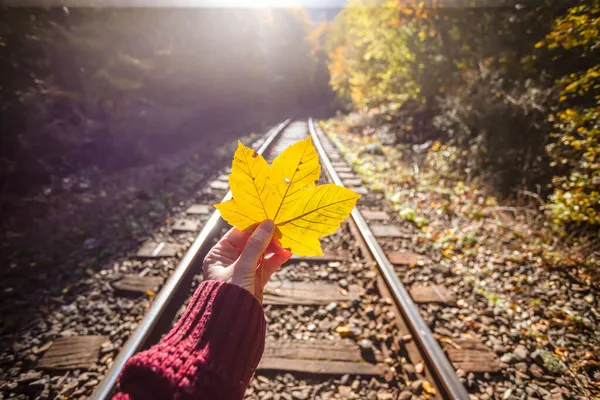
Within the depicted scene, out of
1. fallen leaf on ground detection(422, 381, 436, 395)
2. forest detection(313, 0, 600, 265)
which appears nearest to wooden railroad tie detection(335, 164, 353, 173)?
forest detection(313, 0, 600, 265)

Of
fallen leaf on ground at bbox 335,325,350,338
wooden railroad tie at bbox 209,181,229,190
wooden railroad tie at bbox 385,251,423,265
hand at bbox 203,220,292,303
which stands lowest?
fallen leaf on ground at bbox 335,325,350,338

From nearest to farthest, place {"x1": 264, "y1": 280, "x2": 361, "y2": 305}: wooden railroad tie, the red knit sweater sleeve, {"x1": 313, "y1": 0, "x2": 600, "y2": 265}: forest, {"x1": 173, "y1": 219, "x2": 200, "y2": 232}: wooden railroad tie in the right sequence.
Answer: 1. the red knit sweater sleeve
2. {"x1": 264, "y1": 280, "x2": 361, "y2": 305}: wooden railroad tie
3. {"x1": 173, "y1": 219, "x2": 200, "y2": 232}: wooden railroad tie
4. {"x1": 313, "y1": 0, "x2": 600, "y2": 265}: forest

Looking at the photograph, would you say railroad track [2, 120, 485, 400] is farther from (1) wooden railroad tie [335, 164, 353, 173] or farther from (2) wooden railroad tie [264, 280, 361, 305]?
(1) wooden railroad tie [335, 164, 353, 173]

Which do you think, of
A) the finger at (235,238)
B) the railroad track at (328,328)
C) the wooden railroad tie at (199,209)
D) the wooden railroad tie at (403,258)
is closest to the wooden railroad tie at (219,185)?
the wooden railroad tie at (199,209)

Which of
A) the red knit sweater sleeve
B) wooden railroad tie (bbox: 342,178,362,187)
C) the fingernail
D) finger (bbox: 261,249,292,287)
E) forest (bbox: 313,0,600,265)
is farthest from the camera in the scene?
wooden railroad tie (bbox: 342,178,362,187)

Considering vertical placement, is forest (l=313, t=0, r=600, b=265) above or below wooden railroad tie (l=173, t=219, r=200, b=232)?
above

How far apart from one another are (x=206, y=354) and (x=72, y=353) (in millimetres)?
1971

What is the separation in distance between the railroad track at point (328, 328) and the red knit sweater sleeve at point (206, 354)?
114 centimetres

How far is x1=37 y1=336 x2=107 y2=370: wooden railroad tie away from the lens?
6.75 ft

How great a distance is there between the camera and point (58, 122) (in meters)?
6.21

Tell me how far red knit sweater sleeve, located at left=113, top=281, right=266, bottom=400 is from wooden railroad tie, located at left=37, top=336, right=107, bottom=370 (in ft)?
5.13

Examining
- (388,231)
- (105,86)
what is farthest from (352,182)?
(105,86)

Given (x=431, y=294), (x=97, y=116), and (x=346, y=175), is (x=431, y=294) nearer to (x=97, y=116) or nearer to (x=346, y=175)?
(x=346, y=175)

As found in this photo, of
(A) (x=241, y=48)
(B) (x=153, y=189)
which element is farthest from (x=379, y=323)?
(A) (x=241, y=48)
